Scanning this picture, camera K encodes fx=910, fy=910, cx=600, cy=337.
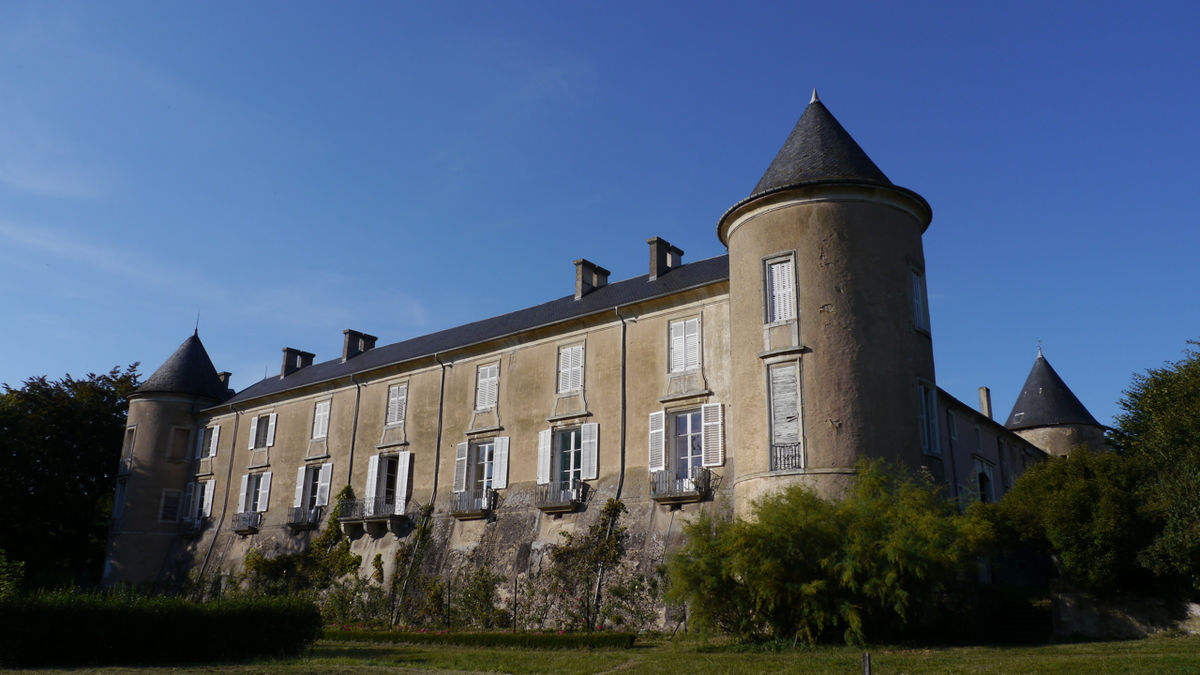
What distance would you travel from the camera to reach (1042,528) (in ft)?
57.1

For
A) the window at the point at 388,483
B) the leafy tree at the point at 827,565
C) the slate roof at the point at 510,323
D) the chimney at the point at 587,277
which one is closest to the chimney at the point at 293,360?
the slate roof at the point at 510,323

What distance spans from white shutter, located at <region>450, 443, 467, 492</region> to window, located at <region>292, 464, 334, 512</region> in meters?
5.84

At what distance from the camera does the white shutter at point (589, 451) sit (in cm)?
2293

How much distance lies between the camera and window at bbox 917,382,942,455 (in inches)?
725

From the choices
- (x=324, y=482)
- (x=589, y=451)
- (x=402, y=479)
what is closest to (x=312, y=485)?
(x=324, y=482)

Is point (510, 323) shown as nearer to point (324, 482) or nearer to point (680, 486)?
point (324, 482)

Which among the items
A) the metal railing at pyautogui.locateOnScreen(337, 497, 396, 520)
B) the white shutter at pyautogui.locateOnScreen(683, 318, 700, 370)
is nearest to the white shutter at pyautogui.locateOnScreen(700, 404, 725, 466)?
the white shutter at pyautogui.locateOnScreen(683, 318, 700, 370)

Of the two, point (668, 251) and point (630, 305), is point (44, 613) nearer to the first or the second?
point (630, 305)

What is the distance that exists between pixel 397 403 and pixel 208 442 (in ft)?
36.4

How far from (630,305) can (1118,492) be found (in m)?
11.7

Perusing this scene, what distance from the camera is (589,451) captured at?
76.1 ft

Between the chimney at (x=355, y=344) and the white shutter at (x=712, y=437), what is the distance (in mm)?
18155

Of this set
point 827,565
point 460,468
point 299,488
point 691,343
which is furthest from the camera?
point 299,488

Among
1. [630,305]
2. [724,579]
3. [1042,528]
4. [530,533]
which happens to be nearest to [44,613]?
[724,579]
